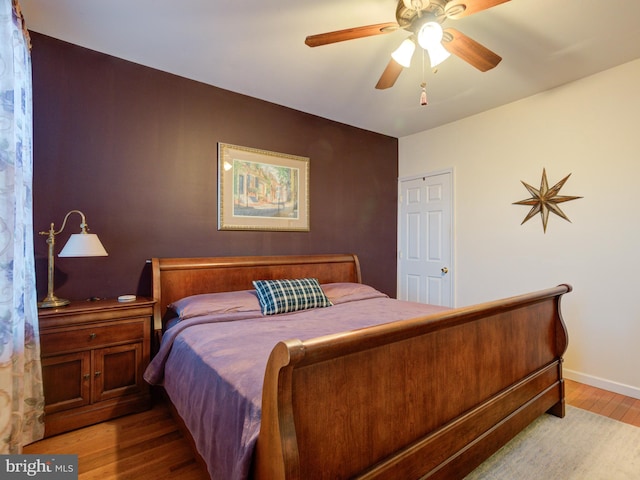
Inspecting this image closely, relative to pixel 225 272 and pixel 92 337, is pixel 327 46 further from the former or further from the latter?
pixel 92 337

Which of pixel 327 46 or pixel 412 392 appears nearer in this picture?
pixel 412 392

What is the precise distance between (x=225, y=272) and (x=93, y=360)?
3.87 ft

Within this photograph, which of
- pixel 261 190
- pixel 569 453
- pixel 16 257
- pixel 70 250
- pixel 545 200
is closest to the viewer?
pixel 16 257

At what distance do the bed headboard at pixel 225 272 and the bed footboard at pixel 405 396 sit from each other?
1.90 metres

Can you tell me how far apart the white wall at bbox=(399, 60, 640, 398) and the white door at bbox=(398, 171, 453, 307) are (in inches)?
6.5

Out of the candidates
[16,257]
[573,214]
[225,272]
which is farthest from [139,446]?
[573,214]

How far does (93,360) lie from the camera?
2.25m

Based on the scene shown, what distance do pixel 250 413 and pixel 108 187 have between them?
2.30 meters

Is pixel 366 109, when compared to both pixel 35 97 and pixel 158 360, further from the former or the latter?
pixel 158 360

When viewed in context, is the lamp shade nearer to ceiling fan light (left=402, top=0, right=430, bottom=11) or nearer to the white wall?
ceiling fan light (left=402, top=0, right=430, bottom=11)

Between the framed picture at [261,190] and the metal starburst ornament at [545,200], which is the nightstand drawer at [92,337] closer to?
the framed picture at [261,190]

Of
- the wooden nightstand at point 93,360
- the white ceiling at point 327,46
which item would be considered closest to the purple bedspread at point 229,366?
the wooden nightstand at point 93,360

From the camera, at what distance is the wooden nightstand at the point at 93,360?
6.95 ft

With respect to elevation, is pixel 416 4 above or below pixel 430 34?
above
